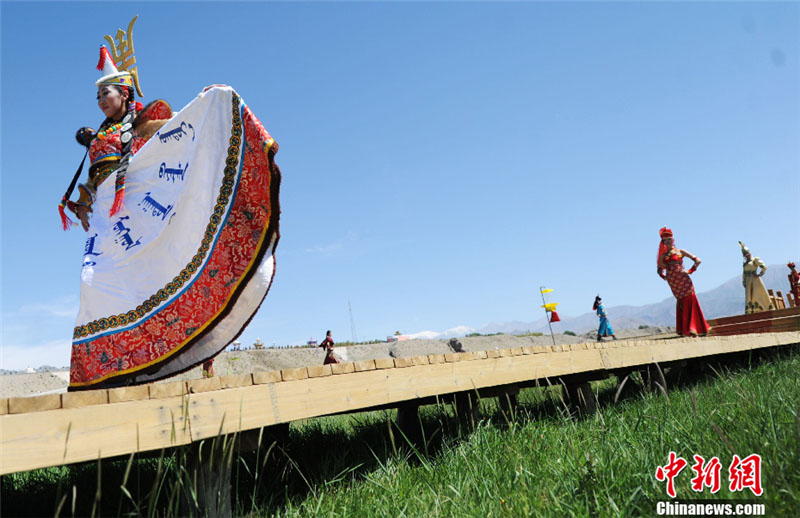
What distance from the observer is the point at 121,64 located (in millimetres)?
4168

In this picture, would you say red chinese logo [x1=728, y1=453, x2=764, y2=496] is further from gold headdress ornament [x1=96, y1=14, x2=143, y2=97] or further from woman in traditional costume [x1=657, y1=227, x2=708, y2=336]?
woman in traditional costume [x1=657, y1=227, x2=708, y2=336]

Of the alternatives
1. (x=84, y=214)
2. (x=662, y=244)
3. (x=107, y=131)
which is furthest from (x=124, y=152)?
(x=662, y=244)

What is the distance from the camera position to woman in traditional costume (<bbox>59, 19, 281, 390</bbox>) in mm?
3139

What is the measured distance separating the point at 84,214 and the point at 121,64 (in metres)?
1.23

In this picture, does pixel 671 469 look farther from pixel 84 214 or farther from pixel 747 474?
pixel 84 214

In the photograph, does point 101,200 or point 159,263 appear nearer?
point 159,263

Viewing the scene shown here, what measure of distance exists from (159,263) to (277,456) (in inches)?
53.8

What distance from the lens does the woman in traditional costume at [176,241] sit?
124 inches

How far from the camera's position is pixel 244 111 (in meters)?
3.31

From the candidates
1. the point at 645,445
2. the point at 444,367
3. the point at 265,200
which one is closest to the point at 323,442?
the point at 444,367

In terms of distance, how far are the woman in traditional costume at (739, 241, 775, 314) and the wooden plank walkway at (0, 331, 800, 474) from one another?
1047 centimetres

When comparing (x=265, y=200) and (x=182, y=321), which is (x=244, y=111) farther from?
(x=182, y=321)

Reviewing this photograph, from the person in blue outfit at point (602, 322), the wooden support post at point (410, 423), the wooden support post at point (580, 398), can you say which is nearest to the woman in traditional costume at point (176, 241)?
the wooden support post at point (410, 423)

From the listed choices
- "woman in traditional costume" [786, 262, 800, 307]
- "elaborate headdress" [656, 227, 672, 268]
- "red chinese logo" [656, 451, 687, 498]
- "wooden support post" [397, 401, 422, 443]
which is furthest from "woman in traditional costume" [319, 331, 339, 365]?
"woman in traditional costume" [786, 262, 800, 307]
